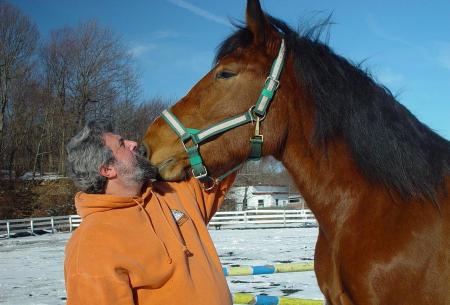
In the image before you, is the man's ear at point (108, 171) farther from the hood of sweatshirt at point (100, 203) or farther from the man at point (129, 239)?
the hood of sweatshirt at point (100, 203)

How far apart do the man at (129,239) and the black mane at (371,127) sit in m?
0.89

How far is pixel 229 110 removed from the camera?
2391 mm

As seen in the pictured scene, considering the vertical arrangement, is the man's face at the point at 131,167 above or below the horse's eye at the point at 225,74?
below

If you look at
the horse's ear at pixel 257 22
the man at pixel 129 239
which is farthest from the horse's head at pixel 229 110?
the man at pixel 129 239

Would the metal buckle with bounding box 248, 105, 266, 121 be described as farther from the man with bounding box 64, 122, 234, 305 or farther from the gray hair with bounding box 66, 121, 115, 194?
the gray hair with bounding box 66, 121, 115, 194

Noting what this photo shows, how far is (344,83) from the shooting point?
226 centimetres

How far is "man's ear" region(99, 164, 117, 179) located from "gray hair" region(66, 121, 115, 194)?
16mm

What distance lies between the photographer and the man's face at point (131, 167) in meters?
2.29

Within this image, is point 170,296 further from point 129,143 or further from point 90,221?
point 129,143

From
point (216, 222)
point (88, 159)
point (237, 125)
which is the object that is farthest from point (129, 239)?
point (216, 222)

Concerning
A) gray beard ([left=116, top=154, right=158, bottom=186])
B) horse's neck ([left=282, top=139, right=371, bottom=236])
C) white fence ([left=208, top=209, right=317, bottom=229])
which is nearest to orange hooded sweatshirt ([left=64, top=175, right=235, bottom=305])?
gray beard ([left=116, top=154, right=158, bottom=186])

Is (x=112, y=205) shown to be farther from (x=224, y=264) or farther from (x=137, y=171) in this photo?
(x=224, y=264)

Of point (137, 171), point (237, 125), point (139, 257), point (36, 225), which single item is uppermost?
point (237, 125)

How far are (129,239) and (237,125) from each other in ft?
2.75
